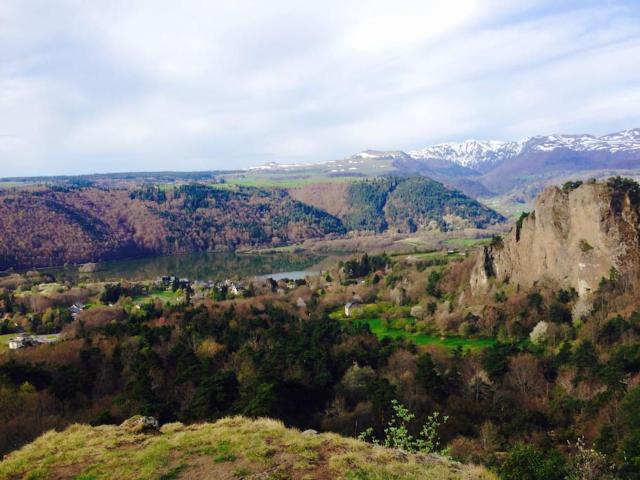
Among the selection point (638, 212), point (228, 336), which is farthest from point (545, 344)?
point (228, 336)

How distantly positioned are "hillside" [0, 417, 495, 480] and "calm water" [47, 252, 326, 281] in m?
108

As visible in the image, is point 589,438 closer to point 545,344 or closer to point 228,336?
point 545,344

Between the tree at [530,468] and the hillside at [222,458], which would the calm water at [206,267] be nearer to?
the hillside at [222,458]

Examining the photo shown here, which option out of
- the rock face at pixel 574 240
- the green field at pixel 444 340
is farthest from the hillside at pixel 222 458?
the rock face at pixel 574 240

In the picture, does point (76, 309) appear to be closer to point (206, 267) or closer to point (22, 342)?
point (22, 342)

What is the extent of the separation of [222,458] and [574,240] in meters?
51.7

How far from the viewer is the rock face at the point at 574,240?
5422 centimetres

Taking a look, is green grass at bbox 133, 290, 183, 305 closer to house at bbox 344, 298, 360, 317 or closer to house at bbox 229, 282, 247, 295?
house at bbox 229, 282, 247, 295

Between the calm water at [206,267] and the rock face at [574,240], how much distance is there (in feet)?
222

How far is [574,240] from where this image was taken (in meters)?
58.5

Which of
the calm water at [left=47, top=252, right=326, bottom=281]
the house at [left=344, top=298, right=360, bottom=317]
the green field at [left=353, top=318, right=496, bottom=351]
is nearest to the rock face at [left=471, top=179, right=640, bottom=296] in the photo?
the green field at [left=353, top=318, right=496, bottom=351]

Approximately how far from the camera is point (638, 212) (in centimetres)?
5481

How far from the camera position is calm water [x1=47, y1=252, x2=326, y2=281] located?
140000mm

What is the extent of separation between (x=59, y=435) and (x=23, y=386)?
17.3 metres
